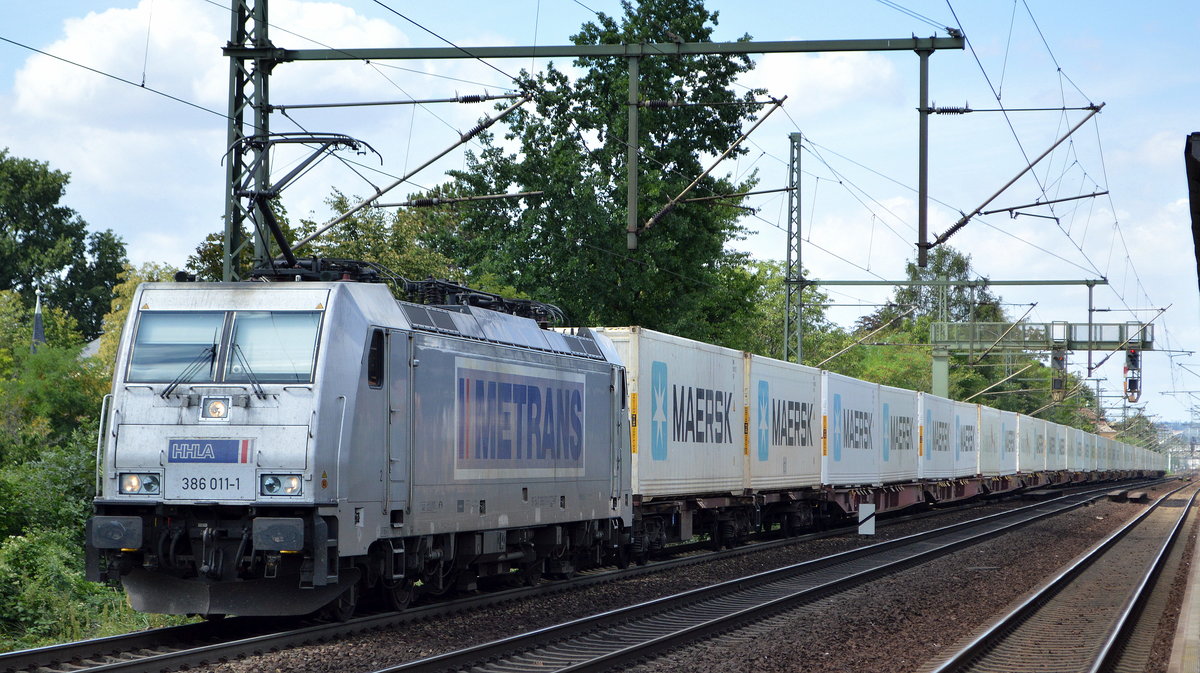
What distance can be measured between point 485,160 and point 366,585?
2102cm

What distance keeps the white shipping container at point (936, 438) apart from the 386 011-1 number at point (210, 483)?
27.4 meters

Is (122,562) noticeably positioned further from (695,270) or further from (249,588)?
(695,270)

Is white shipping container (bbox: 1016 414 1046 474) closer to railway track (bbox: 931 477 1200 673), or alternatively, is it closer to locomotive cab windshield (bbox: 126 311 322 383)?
railway track (bbox: 931 477 1200 673)

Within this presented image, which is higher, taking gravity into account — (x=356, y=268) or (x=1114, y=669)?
(x=356, y=268)

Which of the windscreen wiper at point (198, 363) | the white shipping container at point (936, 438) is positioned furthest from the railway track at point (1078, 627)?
the white shipping container at point (936, 438)

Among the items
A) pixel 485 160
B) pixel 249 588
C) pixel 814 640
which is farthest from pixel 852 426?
pixel 249 588

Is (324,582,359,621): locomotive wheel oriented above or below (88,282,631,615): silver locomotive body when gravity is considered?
below

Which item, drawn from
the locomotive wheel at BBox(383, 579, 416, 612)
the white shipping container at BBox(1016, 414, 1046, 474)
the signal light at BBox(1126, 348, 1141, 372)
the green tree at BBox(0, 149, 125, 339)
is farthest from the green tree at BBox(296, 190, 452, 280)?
the green tree at BBox(0, 149, 125, 339)

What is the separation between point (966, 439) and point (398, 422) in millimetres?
32912

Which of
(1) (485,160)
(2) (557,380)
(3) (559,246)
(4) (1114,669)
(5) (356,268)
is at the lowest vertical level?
(4) (1114,669)

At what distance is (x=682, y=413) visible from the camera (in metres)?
20.5

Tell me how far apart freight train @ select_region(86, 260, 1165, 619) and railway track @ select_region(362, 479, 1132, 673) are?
5.10 ft

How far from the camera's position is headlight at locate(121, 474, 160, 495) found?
11.5m

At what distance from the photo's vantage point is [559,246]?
104 feet
